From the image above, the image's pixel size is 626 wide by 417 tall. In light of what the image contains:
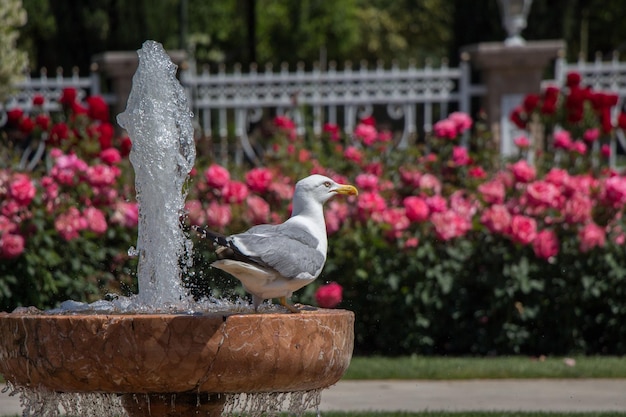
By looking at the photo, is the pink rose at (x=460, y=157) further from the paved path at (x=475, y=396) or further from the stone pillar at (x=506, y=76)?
the stone pillar at (x=506, y=76)

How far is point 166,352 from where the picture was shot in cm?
347

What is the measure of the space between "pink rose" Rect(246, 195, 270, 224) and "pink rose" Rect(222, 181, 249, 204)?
0.05m

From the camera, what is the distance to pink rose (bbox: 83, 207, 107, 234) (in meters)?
7.57

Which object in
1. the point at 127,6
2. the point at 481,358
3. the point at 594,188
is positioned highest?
the point at 127,6

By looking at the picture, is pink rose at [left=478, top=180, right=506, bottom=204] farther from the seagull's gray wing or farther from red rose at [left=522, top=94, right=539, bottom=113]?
the seagull's gray wing

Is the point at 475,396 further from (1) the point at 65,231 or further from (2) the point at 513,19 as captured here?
(2) the point at 513,19

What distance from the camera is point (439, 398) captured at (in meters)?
6.12

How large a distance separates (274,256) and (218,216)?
3.93 meters

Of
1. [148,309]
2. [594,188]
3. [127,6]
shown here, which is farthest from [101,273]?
[127,6]

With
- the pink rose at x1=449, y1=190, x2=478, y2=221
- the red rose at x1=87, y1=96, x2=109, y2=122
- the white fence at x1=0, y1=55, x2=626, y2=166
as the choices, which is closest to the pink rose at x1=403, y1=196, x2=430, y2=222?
the pink rose at x1=449, y1=190, x2=478, y2=221

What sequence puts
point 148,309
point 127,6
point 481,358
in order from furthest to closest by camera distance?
point 127,6 → point 481,358 → point 148,309

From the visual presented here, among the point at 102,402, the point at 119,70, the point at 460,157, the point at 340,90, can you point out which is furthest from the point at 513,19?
the point at 102,402

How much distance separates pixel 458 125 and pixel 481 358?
187cm

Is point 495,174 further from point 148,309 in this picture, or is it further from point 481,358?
point 148,309
